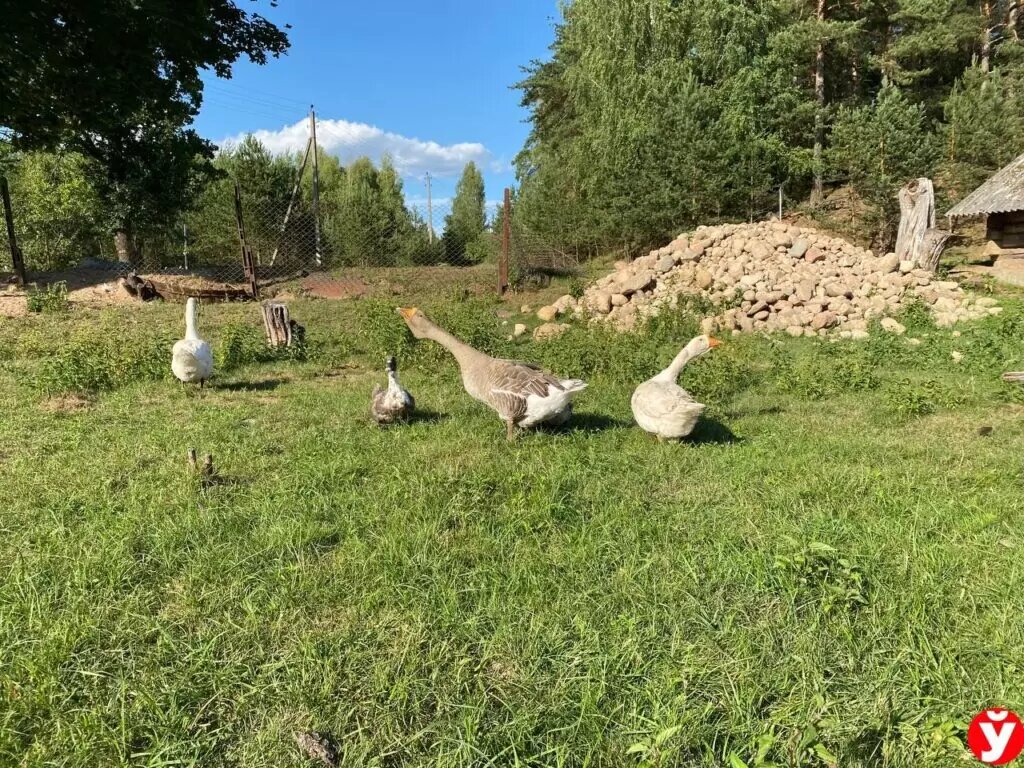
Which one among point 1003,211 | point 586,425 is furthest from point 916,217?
point 586,425

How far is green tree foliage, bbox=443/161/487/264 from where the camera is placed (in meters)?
24.5

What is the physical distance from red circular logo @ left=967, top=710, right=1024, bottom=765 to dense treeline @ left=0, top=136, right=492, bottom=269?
18.9 m

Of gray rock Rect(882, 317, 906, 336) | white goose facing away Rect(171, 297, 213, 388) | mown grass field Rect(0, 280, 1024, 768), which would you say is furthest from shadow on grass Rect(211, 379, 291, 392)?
gray rock Rect(882, 317, 906, 336)

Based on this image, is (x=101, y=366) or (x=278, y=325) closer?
(x=101, y=366)

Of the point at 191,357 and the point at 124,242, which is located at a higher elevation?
the point at 124,242

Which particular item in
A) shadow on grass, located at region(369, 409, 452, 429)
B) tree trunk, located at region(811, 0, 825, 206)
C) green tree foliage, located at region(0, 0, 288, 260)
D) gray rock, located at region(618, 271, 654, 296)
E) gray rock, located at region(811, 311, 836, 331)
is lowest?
shadow on grass, located at region(369, 409, 452, 429)

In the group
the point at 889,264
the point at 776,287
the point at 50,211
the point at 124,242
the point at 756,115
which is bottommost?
the point at 776,287

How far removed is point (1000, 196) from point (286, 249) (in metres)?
19.9

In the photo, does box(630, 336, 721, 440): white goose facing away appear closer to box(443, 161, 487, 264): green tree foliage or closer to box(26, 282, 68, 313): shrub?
box(26, 282, 68, 313): shrub

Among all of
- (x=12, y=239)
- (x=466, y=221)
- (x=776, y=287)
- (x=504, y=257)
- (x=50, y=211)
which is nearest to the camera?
(x=776, y=287)

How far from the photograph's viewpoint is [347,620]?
9.19ft

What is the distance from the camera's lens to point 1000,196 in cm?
1532

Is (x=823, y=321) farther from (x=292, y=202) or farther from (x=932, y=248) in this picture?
(x=292, y=202)

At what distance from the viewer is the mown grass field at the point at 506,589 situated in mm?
2174
